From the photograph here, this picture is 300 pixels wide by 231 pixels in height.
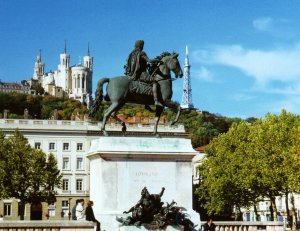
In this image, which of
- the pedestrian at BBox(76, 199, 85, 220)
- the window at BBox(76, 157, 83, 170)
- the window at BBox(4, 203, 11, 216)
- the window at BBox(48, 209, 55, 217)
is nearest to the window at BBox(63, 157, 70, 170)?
the window at BBox(76, 157, 83, 170)

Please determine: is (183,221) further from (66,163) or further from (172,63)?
(66,163)

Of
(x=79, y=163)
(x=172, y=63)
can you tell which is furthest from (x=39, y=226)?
(x=79, y=163)

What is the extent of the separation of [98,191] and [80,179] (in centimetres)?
6522

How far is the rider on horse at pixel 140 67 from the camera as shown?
2461 centimetres

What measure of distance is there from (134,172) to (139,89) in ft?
10.1

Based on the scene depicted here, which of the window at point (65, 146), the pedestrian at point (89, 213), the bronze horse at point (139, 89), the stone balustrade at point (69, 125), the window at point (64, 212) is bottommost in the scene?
the window at point (64, 212)

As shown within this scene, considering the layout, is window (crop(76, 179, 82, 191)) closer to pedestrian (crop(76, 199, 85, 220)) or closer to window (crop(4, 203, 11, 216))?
window (crop(4, 203, 11, 216))

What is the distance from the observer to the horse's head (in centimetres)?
2499

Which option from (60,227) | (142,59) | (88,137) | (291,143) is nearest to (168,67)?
(142,59)

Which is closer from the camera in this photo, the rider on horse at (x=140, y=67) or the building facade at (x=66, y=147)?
the rider on horse at (x=140, y=67)

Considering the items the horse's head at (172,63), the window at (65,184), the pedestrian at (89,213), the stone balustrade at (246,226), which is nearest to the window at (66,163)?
the window at (65,184)

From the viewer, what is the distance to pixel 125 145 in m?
23.6

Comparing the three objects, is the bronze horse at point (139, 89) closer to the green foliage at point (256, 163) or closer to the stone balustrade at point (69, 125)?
the green foliage at point (256, 163)

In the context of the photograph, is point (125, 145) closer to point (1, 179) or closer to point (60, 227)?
point (60, 227)
